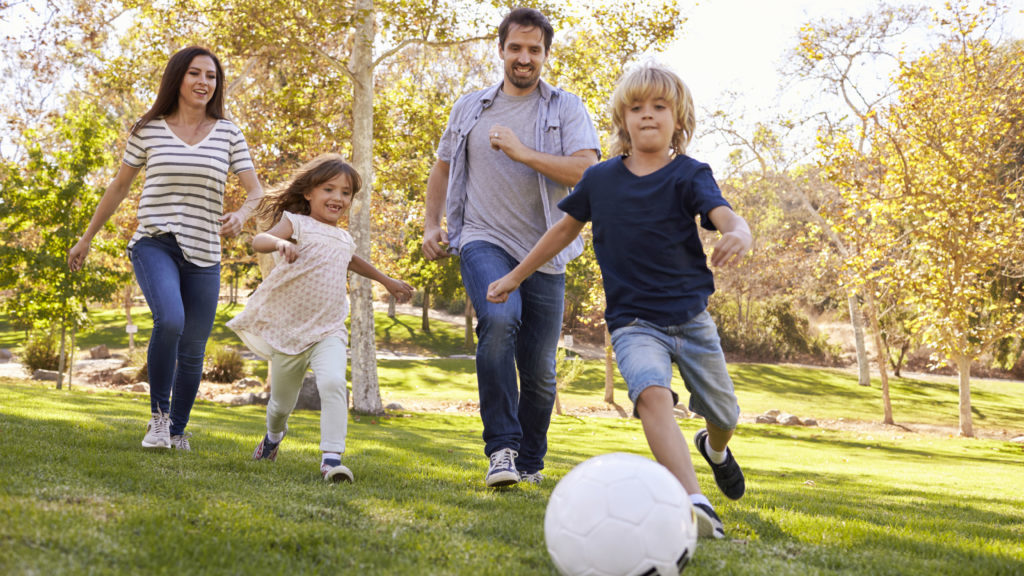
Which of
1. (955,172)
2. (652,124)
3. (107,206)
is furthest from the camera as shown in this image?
(955,172)

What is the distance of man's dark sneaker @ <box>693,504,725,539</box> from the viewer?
306 centimetres

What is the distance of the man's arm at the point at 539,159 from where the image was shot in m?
4.11

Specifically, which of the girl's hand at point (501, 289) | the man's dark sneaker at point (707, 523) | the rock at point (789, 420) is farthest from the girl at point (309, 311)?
the rock at point (789, 420)

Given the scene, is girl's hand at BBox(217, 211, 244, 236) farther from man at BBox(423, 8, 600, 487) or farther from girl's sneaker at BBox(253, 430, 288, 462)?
girl's sneaker at BBox(253, 430, 288, 462)

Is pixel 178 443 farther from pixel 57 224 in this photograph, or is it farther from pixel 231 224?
pixel 57 224

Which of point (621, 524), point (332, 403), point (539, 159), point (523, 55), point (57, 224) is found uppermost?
point (57, 224)

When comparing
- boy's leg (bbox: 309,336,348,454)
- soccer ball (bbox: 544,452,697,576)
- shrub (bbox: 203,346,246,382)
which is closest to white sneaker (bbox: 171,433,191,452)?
boy's leg (bbox: 309,336,348,454)

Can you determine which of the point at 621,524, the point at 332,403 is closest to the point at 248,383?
the point at 332,403

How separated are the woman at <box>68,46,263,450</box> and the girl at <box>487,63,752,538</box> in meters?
2.27

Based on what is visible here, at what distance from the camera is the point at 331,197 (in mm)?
4793

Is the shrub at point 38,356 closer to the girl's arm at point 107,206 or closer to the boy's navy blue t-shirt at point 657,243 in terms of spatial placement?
the girl's arm at point 107,206

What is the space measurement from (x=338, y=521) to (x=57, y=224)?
18.4 metres

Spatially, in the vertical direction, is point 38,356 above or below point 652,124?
below

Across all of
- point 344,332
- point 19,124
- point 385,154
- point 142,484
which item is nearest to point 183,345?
point 344,332
